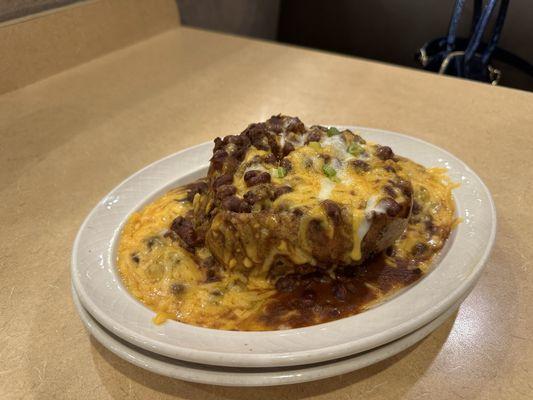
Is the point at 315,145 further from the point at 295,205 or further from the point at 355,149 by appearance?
the point at 295,205

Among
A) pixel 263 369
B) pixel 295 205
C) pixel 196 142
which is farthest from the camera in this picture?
pixel 196 142

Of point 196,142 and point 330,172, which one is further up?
point 330,172

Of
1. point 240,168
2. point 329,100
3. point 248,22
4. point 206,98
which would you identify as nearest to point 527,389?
point 240,168

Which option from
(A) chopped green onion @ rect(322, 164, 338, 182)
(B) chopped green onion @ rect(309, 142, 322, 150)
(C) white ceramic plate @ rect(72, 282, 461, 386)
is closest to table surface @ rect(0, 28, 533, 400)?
(C) white ceramic plate @ rect(72, 282, 461, 386)

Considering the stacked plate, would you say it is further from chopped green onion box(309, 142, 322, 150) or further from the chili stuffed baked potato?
chopped green onion box(309, 142, 322, 150)

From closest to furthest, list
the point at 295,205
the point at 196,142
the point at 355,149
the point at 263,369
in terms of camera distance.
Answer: the point at 263,369 < the point at 295,205 < the point at 355,149 < the point at 196,142

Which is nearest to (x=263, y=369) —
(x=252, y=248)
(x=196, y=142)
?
(x=252, y=248)
